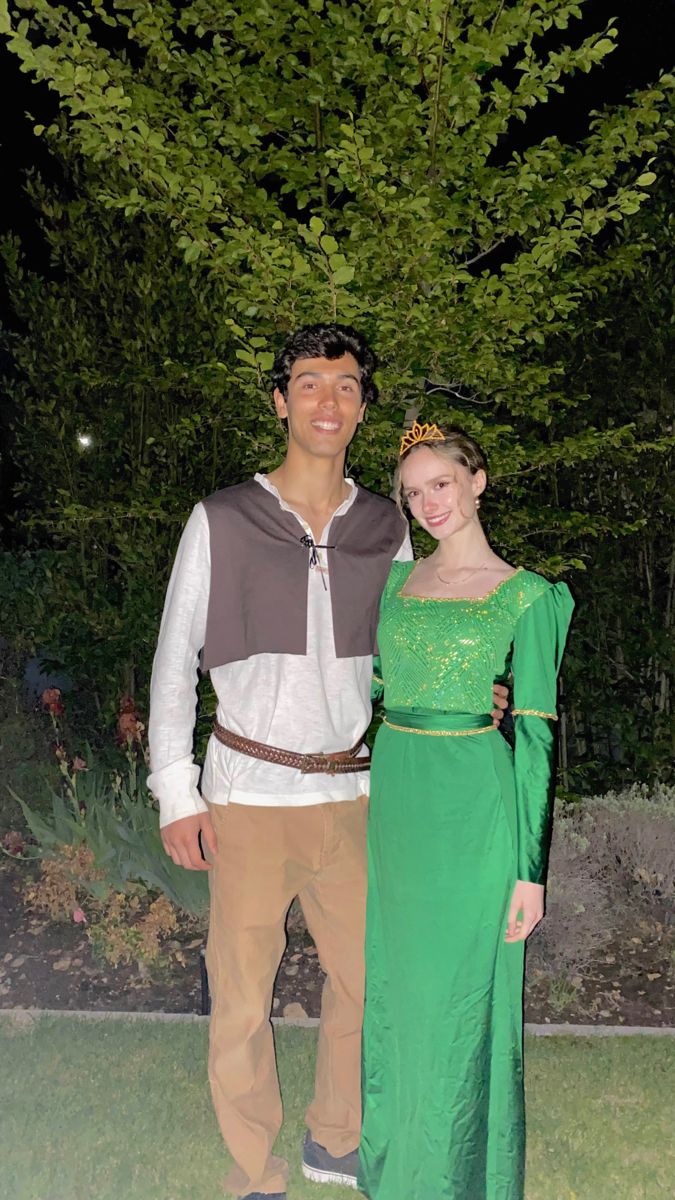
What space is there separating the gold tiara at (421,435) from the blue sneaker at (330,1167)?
69.7 inches

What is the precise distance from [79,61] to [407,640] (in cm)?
214

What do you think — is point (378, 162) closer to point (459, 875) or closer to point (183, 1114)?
point (459, 875)

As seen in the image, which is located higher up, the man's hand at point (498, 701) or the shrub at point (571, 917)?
the man's hand at point (498, 701)

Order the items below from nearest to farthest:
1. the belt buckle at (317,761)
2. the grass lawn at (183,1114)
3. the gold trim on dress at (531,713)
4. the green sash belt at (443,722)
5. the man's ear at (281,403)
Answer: the gold trim on dress at (531,713)
the green sash belt at (443,722)
the belt buckle at (317,761)
the man's ear at (281,403)
the grass lawn at (183,1114)

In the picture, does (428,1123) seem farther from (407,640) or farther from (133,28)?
(133,28)

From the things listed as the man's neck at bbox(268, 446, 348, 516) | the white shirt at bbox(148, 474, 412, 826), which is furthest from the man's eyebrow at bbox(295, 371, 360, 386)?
the white shirt at bbox(148, 474, 412, 826)

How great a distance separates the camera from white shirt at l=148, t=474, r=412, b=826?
233 centimetres

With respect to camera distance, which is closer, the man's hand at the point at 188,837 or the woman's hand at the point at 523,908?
the woman's hand at the point at 523,908

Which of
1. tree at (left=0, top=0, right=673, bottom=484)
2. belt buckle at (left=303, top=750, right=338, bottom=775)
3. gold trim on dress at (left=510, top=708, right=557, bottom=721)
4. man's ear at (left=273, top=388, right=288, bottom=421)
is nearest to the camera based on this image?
gold trim on dress at (left=510, top=708, right=557, bottom=721)

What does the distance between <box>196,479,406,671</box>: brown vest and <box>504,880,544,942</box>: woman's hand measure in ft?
2.14

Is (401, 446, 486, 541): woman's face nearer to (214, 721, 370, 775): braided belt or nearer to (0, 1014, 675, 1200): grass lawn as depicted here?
(214, 721, 370, 775): braided belt

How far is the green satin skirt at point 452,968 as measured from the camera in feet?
7.16

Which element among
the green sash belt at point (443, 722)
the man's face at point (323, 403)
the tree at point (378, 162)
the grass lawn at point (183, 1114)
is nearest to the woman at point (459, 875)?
the green sash belt at point (443, 722)

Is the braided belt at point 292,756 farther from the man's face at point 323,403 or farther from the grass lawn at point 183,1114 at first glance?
the grass lawn at point 183,1114
